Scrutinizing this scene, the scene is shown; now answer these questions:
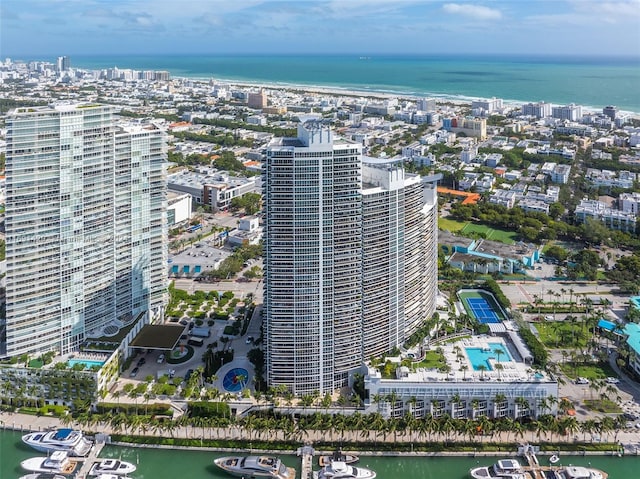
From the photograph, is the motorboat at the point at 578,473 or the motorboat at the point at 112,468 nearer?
the motorboat at the point at 578,473

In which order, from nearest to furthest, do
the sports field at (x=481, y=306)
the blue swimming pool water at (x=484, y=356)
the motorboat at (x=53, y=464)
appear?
the motorboat at (x=53, y=464)
the blue swimming pool water at (x=484, y=356)
the sports field at (x=481, y=306)

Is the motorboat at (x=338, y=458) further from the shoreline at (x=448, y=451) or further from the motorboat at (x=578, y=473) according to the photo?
the motorboat at (x=578, y=473)

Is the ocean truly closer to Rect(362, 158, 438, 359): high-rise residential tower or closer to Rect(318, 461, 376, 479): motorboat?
Rect(362, 158, 438, 359): high-rise residential tower

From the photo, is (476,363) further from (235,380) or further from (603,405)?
(235,380)

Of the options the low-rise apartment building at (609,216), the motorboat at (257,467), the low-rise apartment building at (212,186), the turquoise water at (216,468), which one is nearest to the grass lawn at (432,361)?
the turquoise water at (216,468)

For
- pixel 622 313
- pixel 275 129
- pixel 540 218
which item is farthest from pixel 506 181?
pixel 275 129

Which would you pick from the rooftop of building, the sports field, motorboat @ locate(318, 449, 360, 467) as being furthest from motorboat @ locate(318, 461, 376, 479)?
the sports field

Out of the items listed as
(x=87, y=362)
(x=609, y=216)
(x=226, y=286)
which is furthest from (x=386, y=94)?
(x=87, y=362)
